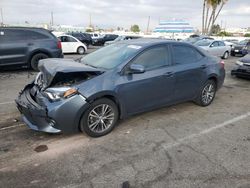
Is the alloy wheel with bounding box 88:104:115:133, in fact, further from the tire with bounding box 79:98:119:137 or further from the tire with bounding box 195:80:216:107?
the tire with bounding box 195:80:216:107

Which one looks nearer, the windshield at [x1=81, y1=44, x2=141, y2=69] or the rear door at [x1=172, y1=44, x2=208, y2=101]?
the windshield at [x1=81, y1=44, x2=141, y2=69]

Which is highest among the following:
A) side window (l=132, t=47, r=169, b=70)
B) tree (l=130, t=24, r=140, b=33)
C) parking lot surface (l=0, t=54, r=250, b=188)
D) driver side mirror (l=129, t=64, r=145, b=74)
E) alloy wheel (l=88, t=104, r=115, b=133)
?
tree (l=130, t=24, r=140, b=33)

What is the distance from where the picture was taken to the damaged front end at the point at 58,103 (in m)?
3.67

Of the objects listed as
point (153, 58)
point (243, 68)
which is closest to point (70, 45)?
point (243, 68)

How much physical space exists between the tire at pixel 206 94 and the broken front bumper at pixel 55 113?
9.82 ft

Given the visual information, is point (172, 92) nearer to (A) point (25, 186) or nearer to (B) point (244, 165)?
(B) point (244, 165)

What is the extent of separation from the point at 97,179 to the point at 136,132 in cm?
148

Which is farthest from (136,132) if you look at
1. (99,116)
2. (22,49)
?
(22,49)

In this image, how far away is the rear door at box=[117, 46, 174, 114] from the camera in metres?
4.25

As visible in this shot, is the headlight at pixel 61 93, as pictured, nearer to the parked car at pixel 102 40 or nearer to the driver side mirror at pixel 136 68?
the driver side mirror at pixel 136 68

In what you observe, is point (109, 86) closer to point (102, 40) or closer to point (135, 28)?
point (102, 40)

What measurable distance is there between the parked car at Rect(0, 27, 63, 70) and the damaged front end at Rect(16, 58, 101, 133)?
6123 millimetres

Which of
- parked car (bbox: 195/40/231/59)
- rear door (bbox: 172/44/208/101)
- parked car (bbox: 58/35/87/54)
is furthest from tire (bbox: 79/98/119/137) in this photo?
parked car (bbox: 58/35/87/54)

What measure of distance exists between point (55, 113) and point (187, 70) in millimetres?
2865
